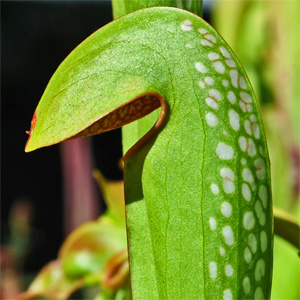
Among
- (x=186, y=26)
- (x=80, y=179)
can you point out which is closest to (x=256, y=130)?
(x=186, y=26)

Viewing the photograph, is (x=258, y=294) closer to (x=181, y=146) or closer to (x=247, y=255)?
(x=247, y=255)

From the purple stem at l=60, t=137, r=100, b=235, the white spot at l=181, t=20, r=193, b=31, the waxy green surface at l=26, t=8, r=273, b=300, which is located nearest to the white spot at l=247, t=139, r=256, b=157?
the waxy green surface at l=26, t=8, r=273, b=300

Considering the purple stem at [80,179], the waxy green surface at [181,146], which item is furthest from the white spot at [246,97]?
the purple stem at [80,179]

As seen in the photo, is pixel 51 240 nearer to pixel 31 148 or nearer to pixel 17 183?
pixel 17 183

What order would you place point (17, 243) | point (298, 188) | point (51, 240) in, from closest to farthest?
point (298, 188) < point (17, 243) < point (51, 240)

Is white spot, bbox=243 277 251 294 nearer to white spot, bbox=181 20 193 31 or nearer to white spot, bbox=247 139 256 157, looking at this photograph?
white spot, bbox=247 139 256 157

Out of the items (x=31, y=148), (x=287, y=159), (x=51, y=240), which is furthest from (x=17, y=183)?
(x=31, y=148)

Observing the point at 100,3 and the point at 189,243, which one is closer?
the point at 189,243
